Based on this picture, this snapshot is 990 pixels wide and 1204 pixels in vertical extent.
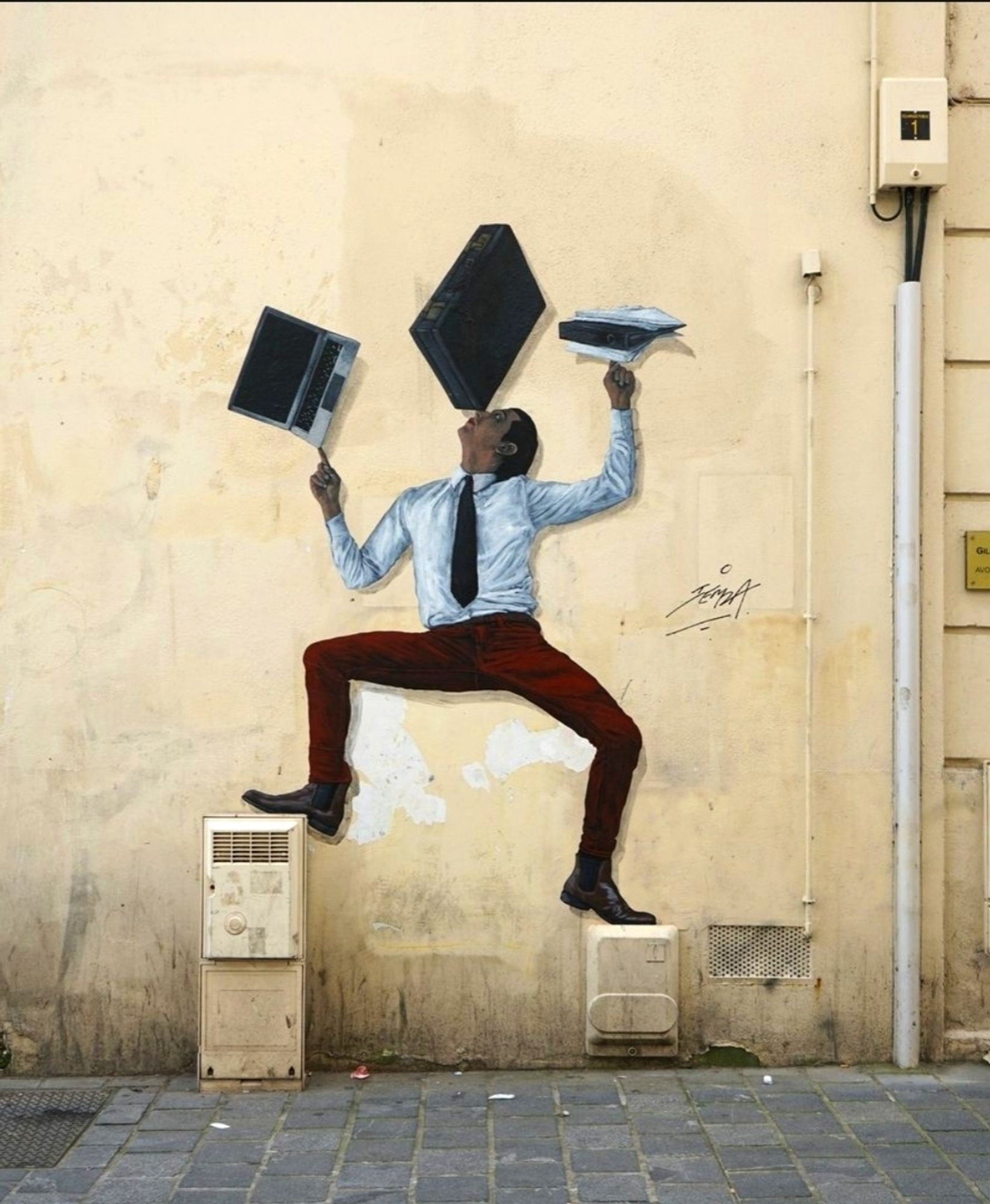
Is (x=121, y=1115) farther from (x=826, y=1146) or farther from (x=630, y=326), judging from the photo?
(x=630, y=326)

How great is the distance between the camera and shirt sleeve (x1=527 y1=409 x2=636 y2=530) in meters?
6.00

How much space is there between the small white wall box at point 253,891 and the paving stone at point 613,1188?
5.24ft

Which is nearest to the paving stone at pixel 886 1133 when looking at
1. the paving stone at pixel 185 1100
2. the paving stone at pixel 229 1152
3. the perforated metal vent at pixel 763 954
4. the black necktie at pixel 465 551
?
the perforated metal vent at pixel 763 954

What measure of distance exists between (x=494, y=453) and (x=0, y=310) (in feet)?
7.38

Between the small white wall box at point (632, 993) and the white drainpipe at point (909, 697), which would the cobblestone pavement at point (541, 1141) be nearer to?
the small white wall box at point (632, 993)

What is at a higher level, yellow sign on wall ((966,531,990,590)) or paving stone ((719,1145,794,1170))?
yellow sign on wall ((966,531,990,590))

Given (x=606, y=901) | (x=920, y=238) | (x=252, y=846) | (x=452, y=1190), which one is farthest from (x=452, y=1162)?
(x=920, y=238)

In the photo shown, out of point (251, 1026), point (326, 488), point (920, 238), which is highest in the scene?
point (920, 238)

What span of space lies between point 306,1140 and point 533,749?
72.2 inches

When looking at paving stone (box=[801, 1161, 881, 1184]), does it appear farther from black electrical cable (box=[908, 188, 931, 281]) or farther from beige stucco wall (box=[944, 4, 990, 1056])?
black electrical cable (box=[908, 188, 931, 281])

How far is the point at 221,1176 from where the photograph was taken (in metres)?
4.81

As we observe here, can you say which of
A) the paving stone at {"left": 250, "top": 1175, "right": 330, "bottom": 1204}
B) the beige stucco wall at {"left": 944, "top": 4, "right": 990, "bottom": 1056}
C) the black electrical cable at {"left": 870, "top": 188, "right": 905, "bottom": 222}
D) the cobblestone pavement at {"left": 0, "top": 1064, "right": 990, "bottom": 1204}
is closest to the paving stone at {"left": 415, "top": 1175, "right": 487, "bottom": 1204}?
the cobblestone pavement at {"left": 0, "top": 1064, "right": 990, "bottom": 1204}

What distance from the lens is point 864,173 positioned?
19.7ft

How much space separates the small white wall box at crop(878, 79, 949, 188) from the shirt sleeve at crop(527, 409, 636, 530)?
1.54 meters
